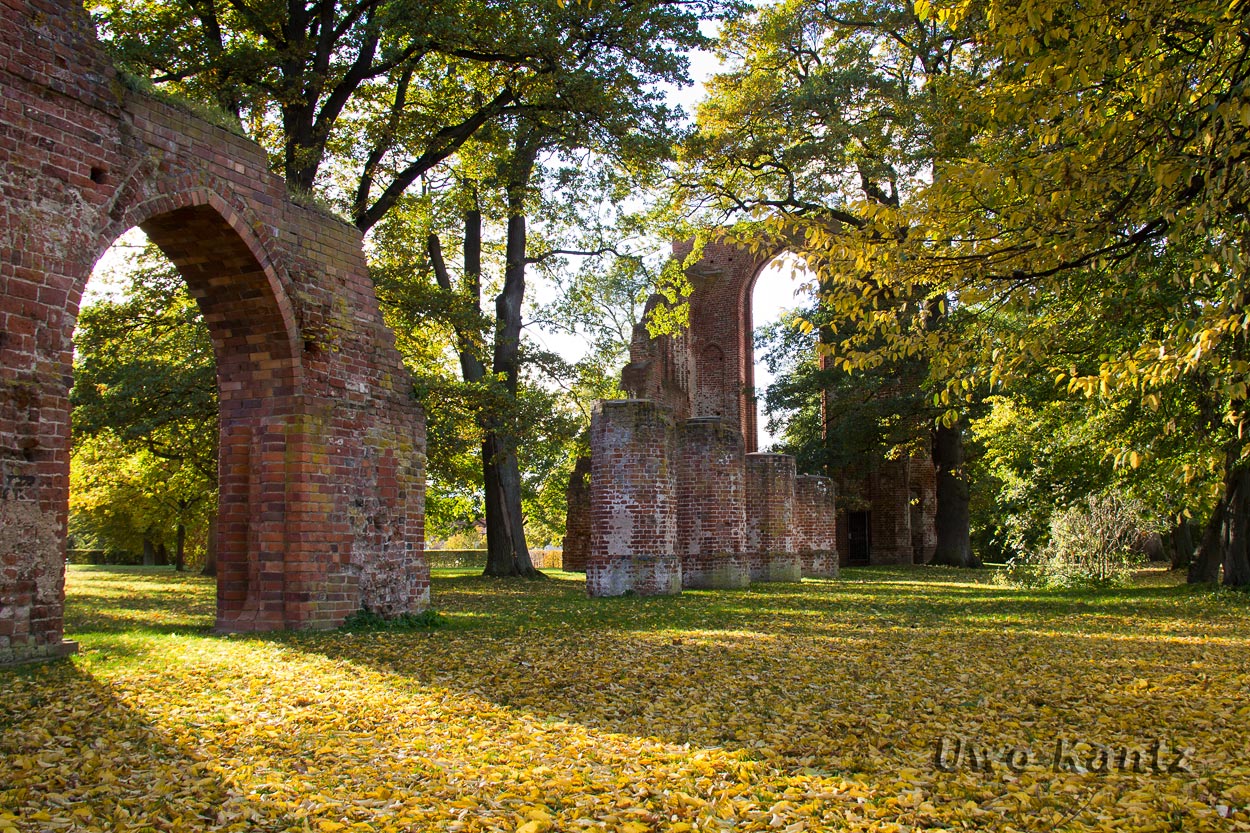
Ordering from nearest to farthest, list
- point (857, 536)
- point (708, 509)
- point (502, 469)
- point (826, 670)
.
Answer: point (826, 670), point (708, 509), point (502, 469), point (857, 536)

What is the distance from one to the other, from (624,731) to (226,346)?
21.5 ft

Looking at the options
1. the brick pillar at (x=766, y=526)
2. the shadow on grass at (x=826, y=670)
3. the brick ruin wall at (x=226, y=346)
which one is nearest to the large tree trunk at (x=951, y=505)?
the brick pillar at (x=766, y=526)

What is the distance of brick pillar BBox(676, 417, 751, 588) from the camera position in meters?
18.1

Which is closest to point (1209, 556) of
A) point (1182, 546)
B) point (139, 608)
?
point (1182, 546)

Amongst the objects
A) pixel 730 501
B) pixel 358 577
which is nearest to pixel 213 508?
pixel 730 501

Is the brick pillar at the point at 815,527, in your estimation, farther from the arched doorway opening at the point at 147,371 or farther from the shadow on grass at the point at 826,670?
the arched doorway opening at the point at 147,371

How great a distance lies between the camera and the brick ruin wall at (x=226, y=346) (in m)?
6.59

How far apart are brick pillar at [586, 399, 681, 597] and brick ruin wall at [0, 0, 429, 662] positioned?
5058 mm

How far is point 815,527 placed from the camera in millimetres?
24219

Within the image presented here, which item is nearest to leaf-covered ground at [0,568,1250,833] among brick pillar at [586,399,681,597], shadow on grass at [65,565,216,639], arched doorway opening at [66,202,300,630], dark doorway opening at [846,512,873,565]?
shadow on grass at [65,565,216,639]

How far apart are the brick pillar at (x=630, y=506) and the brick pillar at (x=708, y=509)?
2.65 m

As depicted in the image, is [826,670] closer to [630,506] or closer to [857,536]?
[630,506]

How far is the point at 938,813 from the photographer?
368cm

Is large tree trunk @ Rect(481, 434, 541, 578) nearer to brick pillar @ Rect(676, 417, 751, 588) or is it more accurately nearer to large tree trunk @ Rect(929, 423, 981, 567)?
brick pillar @ Rect(676, 417, 751, 588)
